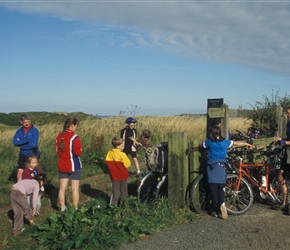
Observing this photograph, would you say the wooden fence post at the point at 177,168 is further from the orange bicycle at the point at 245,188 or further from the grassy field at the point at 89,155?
the grassy field at the point at 89,155

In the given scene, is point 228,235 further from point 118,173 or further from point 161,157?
point 118,173

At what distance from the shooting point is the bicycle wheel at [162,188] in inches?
309

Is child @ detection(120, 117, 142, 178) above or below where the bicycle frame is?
above

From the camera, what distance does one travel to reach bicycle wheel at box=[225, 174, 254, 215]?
7562mm

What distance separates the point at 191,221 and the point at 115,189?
1.52 metres

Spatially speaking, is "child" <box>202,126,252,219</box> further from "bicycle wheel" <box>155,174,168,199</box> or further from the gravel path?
"bicycle wheel" <box>155,174,168,199</box>

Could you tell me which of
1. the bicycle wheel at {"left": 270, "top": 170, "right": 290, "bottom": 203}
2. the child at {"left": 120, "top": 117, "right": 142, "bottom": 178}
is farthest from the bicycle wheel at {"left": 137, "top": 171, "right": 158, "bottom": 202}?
the child at {"left": 120, "top": 117, "right": 142, "bottom": 178}

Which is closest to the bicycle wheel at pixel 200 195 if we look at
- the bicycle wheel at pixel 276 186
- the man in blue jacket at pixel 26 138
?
the bicycle wheel at pixel 276 186

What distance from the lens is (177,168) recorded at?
24.9ft

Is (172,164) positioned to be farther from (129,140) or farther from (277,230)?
(129,140)

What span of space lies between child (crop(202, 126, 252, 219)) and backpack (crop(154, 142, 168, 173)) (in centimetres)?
88

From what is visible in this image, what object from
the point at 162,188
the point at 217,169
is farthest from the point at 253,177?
the point at 162,188

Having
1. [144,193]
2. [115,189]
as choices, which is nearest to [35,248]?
[115,189]

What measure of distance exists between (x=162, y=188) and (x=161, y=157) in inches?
22.1
